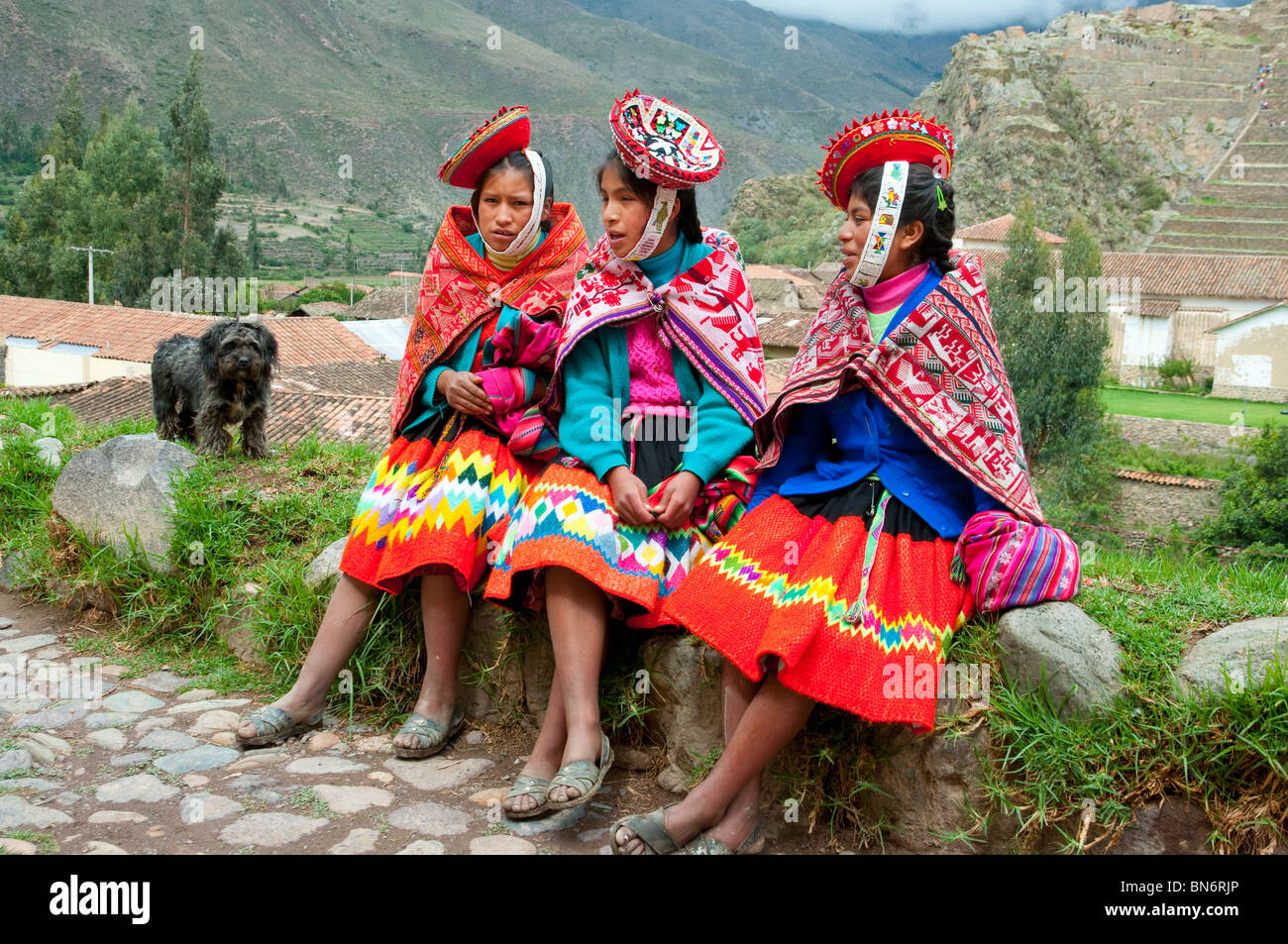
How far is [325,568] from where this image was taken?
3.77 metres

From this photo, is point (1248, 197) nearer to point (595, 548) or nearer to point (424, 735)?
point (595, 548)

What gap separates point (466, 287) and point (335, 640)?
4.37 ft

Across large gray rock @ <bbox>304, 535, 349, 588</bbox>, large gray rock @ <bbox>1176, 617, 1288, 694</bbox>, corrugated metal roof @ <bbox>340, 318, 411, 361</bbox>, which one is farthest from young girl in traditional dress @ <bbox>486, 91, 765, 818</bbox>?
corrugated metal roof @ <bbox>340, 318, 411, 361</bbox>

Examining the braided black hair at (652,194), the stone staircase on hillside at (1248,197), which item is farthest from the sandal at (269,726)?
the stone staircase on hillside at (1248,197)

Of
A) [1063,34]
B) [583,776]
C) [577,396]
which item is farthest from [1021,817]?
[1063,34]

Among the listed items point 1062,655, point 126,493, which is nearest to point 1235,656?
point 1062,655

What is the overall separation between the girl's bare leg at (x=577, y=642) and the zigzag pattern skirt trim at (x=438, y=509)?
0.42 metres

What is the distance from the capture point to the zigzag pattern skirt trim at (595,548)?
2.80 meters

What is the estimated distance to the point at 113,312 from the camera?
3014 cm

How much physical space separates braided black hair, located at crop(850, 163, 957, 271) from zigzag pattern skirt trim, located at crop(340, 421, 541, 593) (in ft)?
4.62

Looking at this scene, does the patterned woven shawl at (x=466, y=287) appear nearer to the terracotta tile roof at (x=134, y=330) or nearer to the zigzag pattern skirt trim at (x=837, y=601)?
the zigzag pattern skirt trim at (x=837, y=601)

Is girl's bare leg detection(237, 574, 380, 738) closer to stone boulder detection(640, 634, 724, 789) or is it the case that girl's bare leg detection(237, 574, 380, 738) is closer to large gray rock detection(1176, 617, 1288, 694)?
stone boulder detection(640, 634, 724, 789)

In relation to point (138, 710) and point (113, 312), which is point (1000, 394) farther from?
point (113, 312)
